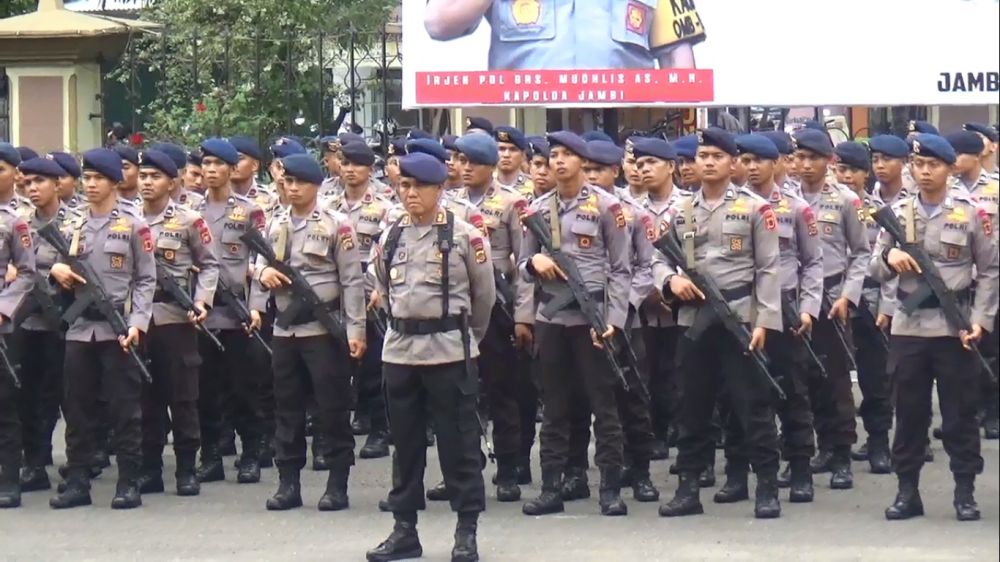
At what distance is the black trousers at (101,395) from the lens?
1012cm

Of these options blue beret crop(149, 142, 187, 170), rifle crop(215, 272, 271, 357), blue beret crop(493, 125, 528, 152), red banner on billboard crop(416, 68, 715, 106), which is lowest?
rifle crop(215, 272, 271, 357)

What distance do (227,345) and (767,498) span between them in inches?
131

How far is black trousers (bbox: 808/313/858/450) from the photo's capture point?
10.5 m

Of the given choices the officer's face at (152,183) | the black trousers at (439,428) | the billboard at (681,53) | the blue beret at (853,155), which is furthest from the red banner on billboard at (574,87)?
the black trousers at (439,428)

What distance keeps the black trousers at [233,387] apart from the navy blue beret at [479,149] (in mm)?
1848

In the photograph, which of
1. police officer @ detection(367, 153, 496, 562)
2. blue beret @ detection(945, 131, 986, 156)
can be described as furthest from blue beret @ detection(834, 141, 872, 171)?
police officer @ detection(367, 153, 496, 562)

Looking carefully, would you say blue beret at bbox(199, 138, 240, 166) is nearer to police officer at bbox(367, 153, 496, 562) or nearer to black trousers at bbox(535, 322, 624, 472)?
black trousers at bbox(535, 322, 624, 472)

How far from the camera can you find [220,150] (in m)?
11.2

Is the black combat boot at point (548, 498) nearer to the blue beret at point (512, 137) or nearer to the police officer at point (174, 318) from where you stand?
the police officer at point (174, 318)

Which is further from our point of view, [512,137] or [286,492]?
[512,137]

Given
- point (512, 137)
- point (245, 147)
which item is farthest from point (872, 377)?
point (245, 147)

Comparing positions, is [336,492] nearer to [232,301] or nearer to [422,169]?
[232,301]

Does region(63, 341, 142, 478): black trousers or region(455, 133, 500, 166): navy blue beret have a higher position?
region(455, 133, 500, 166): navy blue beret

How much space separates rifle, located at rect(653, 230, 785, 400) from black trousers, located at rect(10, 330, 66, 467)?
353 cm
